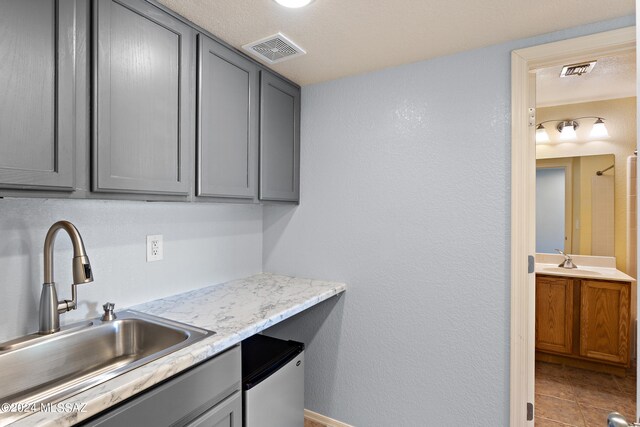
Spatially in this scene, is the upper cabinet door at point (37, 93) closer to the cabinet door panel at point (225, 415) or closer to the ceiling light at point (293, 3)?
the ceiling light at point (293, 3)

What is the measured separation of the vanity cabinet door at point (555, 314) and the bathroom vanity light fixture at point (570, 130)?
1.33 meters

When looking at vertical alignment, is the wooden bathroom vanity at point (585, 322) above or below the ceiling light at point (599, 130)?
below

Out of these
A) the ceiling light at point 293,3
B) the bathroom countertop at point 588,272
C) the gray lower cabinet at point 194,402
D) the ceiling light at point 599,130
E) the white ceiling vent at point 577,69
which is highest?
the white ceiling vent at point 577,69

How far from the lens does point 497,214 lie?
65.9 inches

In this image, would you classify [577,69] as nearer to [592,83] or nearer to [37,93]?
[592,83]

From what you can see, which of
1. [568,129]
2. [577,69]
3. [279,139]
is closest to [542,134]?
[568,129]

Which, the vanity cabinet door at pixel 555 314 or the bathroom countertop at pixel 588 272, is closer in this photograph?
the bathroom countertop at pixel 588 272

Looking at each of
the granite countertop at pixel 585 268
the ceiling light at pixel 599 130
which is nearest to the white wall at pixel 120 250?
the granite countertop at pixel 585 268

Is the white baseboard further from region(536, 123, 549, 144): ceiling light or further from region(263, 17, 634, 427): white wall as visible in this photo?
region(536, 123, 549, 144): ceiling light

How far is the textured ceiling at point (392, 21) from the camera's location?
4.47 ft

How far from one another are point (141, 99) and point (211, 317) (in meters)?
0.93

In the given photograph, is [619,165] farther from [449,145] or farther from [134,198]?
[134,198]

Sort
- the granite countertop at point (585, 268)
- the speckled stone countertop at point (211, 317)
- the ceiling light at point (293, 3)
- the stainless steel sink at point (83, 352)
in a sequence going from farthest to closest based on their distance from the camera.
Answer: the granite countertop at point (585, 268) → the ceiling light at point (293, 3) → the stainless steel sink at point (83, 352) → the speckled stone countertop at point (211, 317)

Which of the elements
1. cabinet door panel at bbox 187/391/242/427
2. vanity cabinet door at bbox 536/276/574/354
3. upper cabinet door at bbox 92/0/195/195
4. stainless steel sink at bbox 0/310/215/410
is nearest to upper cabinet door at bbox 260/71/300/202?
upper cabinet door at bbox 92/0/195/195
